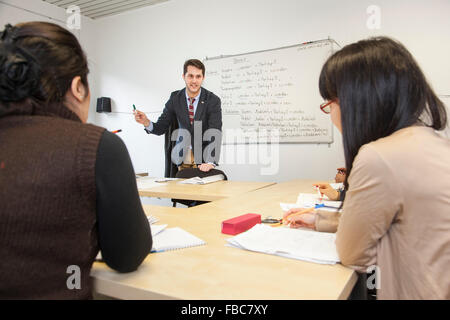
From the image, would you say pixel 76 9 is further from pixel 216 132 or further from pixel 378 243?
pixel 378 243

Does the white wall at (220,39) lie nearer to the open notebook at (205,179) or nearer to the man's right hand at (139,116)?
the open notebook at (205,179)

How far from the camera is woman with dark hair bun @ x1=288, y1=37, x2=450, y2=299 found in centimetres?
73

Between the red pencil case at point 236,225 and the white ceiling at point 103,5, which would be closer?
the red pencil case at point 236,225

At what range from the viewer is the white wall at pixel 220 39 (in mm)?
3070

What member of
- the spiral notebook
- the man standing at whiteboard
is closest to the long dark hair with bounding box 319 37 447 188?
the spiral notebook

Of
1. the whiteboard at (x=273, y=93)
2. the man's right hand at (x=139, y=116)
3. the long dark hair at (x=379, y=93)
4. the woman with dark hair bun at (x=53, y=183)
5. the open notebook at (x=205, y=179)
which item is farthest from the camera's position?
the whiteboard at (x=273, y=93)

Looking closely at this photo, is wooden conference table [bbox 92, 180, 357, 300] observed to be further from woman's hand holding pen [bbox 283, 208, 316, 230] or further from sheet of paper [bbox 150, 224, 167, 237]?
woman's hand holding pen [bbox 283, 208, 316, 230]

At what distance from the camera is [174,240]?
996mm

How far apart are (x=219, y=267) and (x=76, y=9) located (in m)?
5.09

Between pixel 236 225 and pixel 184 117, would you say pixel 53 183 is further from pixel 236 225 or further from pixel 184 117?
pixel 184 117

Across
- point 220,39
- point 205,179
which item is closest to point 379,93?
point 205,179

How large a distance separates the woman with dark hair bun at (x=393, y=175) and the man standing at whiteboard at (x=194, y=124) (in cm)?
229

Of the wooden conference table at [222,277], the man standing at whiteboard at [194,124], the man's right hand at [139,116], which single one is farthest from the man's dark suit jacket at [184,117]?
the wooden conference table at [222,277]

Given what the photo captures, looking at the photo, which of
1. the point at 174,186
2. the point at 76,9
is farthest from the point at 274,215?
the point at 76,9
